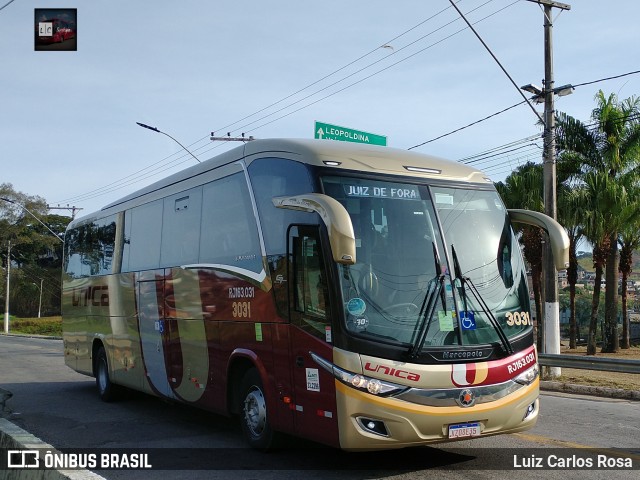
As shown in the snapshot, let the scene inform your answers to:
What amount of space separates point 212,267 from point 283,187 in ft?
6.19

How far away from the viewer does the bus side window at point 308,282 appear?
270 inches

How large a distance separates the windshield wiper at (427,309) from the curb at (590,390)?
8.04 m

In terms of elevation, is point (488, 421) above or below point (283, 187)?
below

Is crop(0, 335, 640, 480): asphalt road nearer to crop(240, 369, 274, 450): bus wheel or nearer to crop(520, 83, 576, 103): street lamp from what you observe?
crop(240, 369, 274, 450): bus wheel

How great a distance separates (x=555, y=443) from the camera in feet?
27.1

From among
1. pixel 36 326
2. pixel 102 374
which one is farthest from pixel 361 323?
pixel 36 326

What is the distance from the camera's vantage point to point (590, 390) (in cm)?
1398

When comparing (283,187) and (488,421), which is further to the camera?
(283,187)

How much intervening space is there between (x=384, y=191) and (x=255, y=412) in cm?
286

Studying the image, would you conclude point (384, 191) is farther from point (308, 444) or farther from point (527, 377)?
point (308, 444)

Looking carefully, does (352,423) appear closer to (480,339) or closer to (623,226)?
(480,339)

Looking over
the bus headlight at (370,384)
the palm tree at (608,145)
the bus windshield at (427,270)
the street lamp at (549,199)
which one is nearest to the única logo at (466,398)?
the bus windshield at (427,270)

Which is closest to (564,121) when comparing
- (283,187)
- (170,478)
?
(283,187)

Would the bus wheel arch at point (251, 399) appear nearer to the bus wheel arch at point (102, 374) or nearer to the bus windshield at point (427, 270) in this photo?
the bus windshield at point (427, 270)
